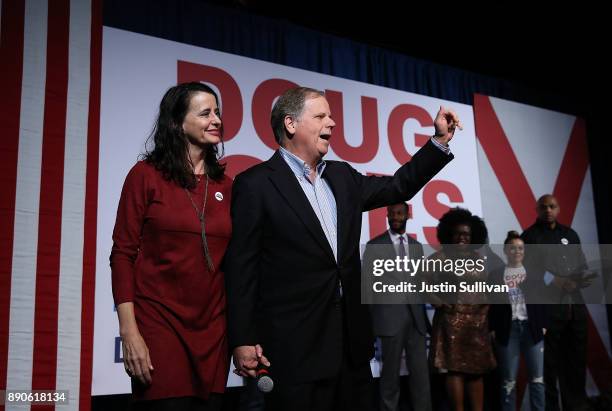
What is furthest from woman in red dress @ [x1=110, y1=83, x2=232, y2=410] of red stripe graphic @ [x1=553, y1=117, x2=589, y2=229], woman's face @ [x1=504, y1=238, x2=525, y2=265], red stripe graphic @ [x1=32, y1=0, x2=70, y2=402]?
red stripe graphic @ [x1=553, y1=117, x2=589, y2=229]

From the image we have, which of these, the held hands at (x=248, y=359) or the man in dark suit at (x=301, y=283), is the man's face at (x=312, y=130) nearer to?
the man in dark suit at (x=301, y=283)

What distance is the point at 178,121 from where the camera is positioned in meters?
1.54

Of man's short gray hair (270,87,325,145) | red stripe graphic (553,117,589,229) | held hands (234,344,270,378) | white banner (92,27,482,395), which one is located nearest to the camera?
held hands (234,344,270,378)

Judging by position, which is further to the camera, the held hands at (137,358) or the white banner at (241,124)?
the white banner at (241,124)

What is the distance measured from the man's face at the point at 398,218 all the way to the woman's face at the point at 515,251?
877 mm

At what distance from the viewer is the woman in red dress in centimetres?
128

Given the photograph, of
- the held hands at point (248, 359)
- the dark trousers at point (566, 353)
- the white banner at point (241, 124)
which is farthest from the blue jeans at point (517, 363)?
the held hands at point (248, 359)

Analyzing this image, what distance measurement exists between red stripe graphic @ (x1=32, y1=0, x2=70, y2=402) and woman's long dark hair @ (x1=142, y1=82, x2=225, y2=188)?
1496 millimetres

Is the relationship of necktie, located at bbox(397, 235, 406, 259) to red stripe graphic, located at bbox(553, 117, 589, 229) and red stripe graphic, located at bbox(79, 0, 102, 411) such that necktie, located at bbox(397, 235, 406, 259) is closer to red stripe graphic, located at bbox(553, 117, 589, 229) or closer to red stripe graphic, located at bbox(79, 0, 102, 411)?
red stripe graphic, located at bbox(79, 0, 102, 411)

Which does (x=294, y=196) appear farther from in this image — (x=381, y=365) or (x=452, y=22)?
(x=452, y=22)

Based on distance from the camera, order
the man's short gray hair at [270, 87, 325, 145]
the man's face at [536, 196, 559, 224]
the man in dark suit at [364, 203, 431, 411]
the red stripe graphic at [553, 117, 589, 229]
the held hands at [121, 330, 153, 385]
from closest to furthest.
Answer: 1. the held hands at [121, 330, 153, 385]
2. the man's short gray hair at [270, 87, 325, 145]
3. the man in dark suit at [364, 203, 431, 411]
4. the man's face at [536, 196, 559, 224]
5. the red stripe graphic at [553, 117, 589, 229]

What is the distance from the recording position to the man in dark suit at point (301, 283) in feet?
4.63

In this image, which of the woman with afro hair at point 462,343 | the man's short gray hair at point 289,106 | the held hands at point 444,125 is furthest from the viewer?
the woman with afro hair at point 462,343

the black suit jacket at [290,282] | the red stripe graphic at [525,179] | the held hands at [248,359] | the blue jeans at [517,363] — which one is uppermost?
the red stripe graphic at [525,179]
